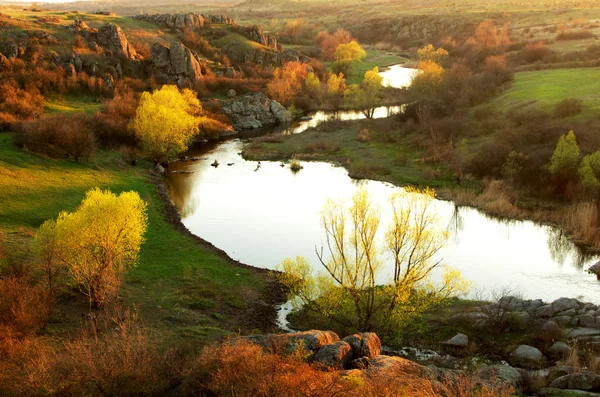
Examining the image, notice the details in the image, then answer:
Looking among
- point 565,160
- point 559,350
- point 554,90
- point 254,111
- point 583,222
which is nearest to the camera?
point 559,350

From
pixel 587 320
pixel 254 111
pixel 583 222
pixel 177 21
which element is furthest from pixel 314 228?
pixel 177 21

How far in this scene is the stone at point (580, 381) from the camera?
2006 cm

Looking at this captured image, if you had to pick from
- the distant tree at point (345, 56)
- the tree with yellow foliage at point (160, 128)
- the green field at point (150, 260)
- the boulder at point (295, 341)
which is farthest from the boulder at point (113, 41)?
the boulder at point (295, 341)

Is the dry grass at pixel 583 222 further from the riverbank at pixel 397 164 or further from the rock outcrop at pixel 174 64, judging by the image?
the rock outcrop at pixel 174 64

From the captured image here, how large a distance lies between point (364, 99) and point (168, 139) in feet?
114

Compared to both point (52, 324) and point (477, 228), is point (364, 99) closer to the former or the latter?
point (477, 228)

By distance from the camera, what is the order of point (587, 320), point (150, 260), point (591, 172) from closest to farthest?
point (587, 320)
point (150, 260)
point (591, 172)

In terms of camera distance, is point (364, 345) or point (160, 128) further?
point (160, 128)

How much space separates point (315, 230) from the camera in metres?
43.1

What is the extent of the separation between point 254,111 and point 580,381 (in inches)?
2782

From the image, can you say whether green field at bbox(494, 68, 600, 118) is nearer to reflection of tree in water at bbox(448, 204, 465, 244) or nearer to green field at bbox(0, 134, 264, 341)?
reflection of tree in water at bbox(448, 204, 465, 244)

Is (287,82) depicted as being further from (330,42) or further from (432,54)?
(330,42)

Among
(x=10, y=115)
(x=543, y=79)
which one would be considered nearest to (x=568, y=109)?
(x=543, y=79)

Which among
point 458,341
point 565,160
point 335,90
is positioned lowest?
point 458,341
